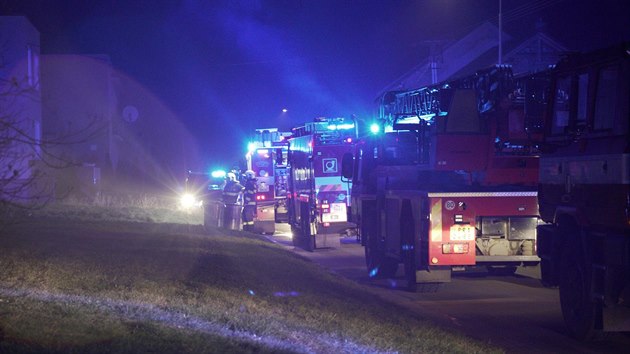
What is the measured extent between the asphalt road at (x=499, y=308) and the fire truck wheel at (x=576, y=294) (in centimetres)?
19

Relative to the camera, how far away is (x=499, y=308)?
40.5 feet

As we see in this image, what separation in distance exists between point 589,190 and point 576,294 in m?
1.57

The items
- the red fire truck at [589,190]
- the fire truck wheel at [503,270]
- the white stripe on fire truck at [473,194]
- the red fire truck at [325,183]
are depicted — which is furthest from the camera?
the red fire truck at [325,183]

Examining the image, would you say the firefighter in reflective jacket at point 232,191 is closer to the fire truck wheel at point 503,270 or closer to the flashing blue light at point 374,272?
the flashing blue light at point 374,272

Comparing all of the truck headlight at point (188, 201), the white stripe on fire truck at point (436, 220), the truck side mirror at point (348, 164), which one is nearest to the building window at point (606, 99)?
the white stripe on fire truck at point (436, 220)

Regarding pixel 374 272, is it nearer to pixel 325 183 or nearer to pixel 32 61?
pixel 325 183

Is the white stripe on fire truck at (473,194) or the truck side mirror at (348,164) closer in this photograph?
the white stripe on fire truck at (473,194)

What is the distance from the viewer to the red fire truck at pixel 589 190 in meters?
8.30

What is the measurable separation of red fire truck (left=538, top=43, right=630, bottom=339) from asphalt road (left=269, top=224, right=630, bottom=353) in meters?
0.40

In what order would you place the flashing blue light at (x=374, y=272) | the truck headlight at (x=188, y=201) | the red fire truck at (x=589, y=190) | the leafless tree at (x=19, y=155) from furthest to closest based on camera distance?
the truck headlight at (x=188, y=201) < the flashing blue light at (x=374, y=272) < the leafless tree at (x=19, y=155) < the red fire truck at (x=589, y=190)

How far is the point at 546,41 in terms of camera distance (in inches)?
1876

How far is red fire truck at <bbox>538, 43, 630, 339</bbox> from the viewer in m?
8.30

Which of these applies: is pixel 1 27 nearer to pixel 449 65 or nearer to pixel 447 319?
pixel 447 319

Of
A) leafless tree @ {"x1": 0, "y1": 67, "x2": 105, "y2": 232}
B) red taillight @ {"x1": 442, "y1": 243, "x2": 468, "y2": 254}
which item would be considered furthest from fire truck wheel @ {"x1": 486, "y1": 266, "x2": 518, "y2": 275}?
leafless tree @ {"x1": 0, "y1": 67, "x2": 105, "y2": 232}
